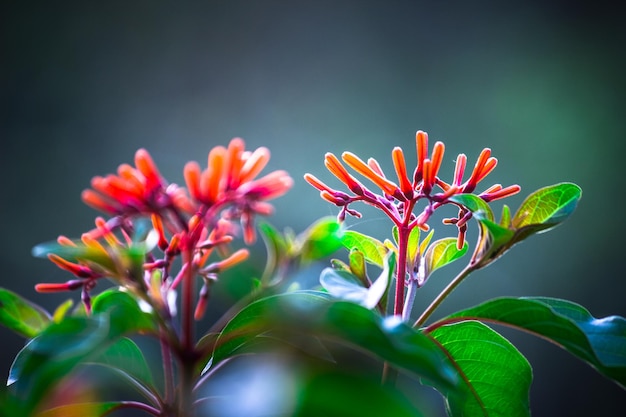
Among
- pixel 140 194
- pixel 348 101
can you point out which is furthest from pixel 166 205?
pixel 348 101

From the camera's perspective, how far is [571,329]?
37 cm

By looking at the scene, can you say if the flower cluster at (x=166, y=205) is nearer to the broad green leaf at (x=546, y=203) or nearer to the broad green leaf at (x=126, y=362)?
the broad green leaf at (x=126, y=362)

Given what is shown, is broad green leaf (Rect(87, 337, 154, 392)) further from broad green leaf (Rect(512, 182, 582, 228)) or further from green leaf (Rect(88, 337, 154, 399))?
broad green leaf (Rect(512, 182, 582, 228))

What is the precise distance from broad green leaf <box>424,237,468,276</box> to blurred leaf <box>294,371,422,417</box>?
0.22 m

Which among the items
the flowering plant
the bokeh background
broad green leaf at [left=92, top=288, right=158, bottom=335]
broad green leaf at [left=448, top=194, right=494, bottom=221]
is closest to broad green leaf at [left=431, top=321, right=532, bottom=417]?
the flowering plant

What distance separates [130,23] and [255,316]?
4.94 feet

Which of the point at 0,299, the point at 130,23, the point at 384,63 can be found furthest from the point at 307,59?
the point at 0,299

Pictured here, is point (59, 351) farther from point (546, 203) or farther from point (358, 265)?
point (546, 203)

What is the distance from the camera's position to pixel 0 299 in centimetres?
45

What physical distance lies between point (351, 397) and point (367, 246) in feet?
0.74

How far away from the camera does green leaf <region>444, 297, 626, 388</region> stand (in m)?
0.37

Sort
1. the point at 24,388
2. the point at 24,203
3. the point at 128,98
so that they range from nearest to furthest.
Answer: the point at 24,388, the point at 24,203, the point at 128,98

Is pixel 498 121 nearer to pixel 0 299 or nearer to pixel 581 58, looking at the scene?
pixel 581 58

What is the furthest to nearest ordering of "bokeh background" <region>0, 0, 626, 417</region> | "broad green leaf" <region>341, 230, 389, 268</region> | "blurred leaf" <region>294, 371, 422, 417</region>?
1. "bokeh background" <region>0, 0, 626, 417</region>
2. "broad green leaf" <region>341, 230, 389, 268</region>
3. "blurred leaf" <region>294, 371, 422, 417</region>
